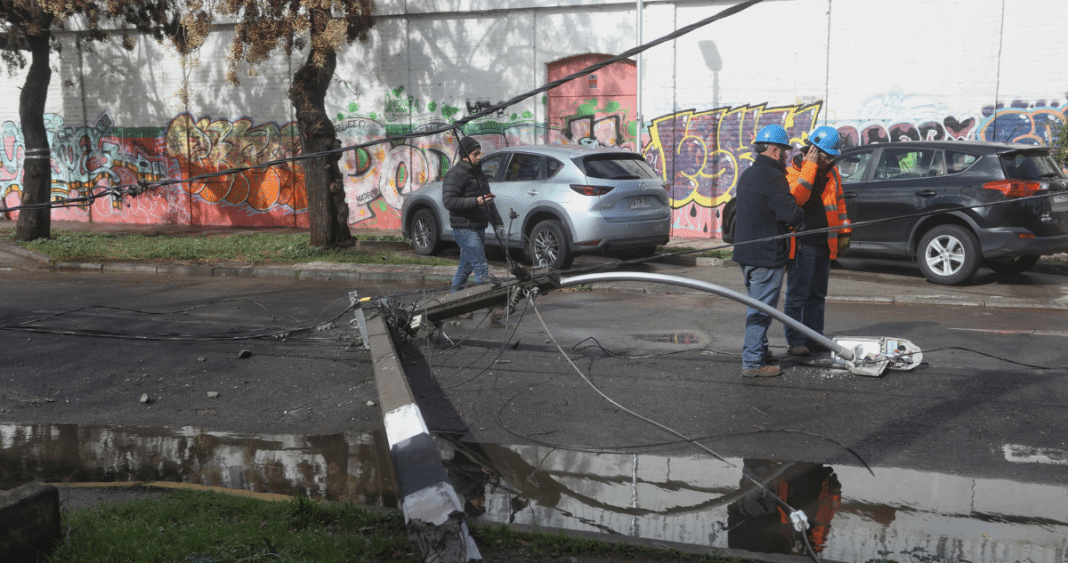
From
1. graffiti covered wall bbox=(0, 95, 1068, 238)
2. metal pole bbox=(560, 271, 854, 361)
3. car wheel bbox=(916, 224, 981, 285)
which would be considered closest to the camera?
metal pole bbox=(560, 271, 854, 361)

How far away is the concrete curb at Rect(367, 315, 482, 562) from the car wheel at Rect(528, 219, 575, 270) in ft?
22.9

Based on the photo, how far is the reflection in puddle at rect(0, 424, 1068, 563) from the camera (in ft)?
12.8

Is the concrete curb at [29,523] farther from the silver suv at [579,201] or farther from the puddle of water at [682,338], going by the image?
the silver suv at [579,201]

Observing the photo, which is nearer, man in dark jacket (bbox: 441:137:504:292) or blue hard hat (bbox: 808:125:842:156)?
blue hard hat (bbox: 808:125:842:156)

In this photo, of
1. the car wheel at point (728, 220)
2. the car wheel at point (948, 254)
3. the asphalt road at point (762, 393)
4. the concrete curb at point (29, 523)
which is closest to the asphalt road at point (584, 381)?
the asphalt road at point (762, 393)

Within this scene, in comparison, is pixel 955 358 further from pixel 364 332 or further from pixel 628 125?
pixel 628 125

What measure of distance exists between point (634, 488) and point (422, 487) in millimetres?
1514

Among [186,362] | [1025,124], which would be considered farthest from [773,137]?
[1025,124]

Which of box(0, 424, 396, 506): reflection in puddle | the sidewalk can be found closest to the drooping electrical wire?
box(0, 424, 396, 506): reflection in puddle

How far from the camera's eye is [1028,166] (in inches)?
398

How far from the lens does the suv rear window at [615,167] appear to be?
11625 mm

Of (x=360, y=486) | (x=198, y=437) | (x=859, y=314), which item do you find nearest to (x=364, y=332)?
(x=198, y=437)

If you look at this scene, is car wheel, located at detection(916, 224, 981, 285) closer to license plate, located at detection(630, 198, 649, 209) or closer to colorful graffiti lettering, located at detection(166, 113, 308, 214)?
license plate, located at detection(630, 198, 649, 209)

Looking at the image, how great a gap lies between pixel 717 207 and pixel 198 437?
12528 mm
